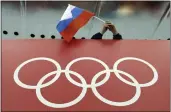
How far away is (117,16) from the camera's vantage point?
Answer: 602 cm

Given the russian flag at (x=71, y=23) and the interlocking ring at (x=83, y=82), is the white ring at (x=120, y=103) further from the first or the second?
the russian flag at (x=71, y=23)

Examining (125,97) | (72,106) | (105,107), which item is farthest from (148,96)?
(72,106)

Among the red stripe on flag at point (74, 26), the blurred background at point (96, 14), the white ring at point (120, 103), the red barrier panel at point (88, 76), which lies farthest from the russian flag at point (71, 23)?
the blurred background at point (96, 14)

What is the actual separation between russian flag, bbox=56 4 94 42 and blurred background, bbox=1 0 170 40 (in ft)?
8.73

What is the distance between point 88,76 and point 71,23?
0.78 meters

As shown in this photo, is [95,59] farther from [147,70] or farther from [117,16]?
[117,16]

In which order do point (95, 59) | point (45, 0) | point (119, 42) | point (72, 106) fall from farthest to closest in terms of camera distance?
point (45, 0) → point (119, 42) → point (95, 59) → point (72, 106)

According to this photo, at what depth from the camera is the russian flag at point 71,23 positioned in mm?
2919

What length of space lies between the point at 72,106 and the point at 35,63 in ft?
2.03

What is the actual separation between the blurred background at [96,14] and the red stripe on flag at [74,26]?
2677mm

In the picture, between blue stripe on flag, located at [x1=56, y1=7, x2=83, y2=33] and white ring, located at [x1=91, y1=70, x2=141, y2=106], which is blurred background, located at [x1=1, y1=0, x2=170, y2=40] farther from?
white ring, located at [x1=91, y1=70, x2=141, y2=106]

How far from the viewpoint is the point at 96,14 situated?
241 inches

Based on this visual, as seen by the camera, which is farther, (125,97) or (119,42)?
(119,42)

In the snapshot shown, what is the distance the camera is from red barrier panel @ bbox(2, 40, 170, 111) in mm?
2176
